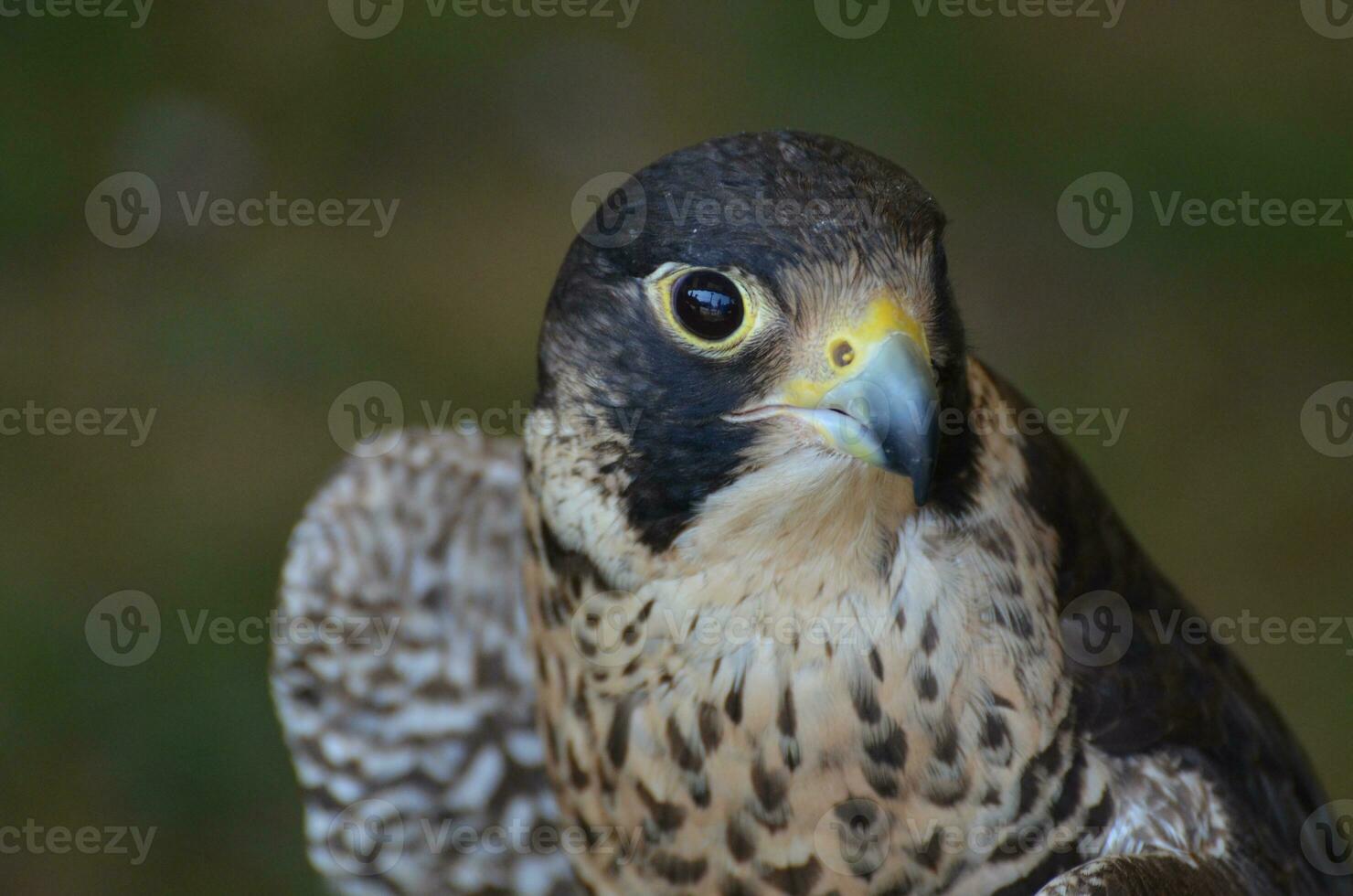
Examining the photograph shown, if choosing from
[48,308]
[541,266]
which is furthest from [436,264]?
[48,308]

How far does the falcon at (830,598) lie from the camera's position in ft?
6.52

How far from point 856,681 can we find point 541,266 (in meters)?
3.64

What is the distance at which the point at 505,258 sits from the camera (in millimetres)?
5574

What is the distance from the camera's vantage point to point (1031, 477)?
7.52ft
